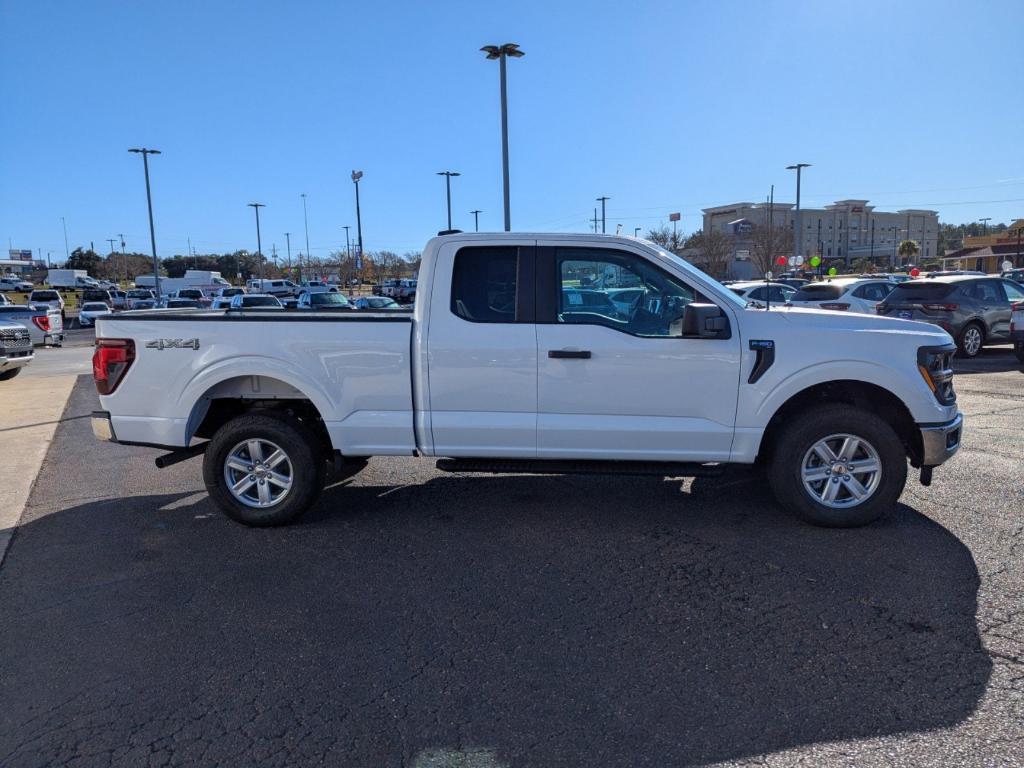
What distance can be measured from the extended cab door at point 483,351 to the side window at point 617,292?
0.86 ft

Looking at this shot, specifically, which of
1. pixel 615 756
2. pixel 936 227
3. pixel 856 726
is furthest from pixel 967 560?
pixel 936 227

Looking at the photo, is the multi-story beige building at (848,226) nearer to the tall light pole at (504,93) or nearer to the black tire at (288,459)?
the tall light pole at (504,93)

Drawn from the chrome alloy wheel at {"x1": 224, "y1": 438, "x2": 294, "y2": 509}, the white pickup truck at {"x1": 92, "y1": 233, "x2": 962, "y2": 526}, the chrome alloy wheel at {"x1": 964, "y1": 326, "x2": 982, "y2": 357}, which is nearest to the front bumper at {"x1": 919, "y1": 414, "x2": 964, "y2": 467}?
the white pickup truck at {"x1": 92, "y1": 233, "x2": 962, "y2": 526}

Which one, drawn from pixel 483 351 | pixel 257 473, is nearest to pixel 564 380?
pixel 483 351

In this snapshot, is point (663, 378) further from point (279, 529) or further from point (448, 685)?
point (279, 529)

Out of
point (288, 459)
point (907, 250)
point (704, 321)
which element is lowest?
point (288, 459)

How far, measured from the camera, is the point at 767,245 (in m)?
60.0

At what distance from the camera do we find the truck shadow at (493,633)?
9.57 ft

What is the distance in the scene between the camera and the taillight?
520 cm

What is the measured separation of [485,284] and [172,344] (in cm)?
229

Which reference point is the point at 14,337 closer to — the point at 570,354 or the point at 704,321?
the point at 570,354

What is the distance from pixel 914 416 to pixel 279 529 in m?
4.53

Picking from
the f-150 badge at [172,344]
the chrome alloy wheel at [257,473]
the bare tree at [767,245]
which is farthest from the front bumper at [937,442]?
the bare tree at [767,245]

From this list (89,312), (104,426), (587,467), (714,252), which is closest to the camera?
(587,467)
